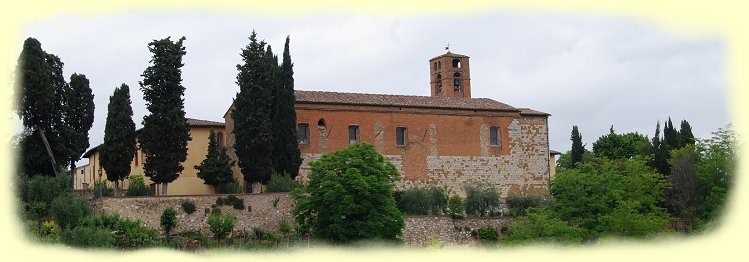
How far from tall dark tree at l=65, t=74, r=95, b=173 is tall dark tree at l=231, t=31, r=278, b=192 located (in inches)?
250

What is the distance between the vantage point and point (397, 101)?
50.8 metres

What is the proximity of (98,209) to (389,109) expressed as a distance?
16.7 metres

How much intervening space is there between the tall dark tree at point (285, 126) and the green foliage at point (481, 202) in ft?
28.1

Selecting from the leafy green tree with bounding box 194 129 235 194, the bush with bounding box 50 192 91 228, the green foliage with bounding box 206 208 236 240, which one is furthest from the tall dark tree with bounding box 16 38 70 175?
the green foliage with bounding box 206 208 236 240

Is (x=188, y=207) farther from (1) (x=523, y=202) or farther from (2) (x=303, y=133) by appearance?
(1) (x=523, y=202)

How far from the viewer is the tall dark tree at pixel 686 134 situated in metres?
52.9

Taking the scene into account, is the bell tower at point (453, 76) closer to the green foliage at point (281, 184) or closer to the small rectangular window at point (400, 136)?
the small rectangular window at point (400, 136)

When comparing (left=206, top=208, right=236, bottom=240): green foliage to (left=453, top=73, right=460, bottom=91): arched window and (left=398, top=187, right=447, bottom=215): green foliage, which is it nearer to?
(left=398, top=187, right=447, bottom=215): green foliage

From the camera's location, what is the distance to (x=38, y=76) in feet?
129

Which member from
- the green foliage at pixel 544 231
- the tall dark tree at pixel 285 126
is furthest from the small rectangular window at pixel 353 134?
the green foliage at pixel 544 231

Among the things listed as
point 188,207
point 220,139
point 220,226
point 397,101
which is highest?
point 397,101

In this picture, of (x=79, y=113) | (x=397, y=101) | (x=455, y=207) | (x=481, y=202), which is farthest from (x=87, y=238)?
(x=397, y=101)

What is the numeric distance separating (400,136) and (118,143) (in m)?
15.5

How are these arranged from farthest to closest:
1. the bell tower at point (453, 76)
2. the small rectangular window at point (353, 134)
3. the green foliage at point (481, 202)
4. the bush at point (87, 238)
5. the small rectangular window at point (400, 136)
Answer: the bell tower at point (453, 76) < the small rectangular window at point (400, 136) < the small rectangular window at point (353, 134) < the green foliage at point (481, 202) < the bush at point (87, 238)
